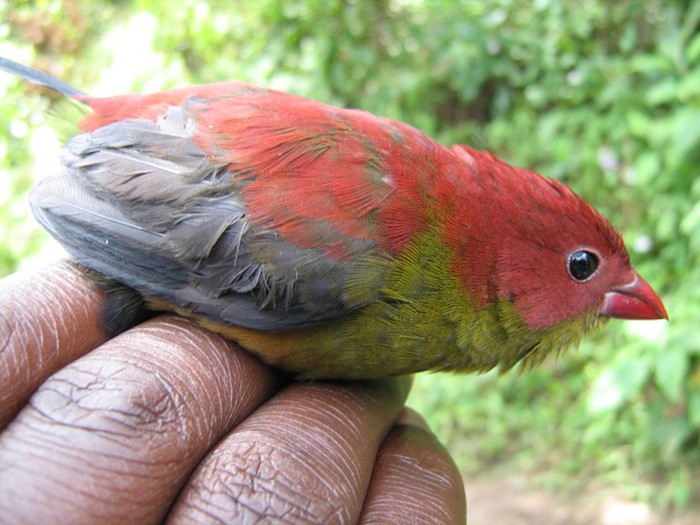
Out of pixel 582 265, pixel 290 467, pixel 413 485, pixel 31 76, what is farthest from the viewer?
pixel 31 76

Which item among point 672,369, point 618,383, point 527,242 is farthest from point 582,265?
point 618,383

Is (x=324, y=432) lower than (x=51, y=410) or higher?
lower

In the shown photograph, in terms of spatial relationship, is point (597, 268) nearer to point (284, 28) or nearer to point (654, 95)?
point (654, 95)

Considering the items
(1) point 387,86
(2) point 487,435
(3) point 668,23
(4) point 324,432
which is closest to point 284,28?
(1) point 387,86

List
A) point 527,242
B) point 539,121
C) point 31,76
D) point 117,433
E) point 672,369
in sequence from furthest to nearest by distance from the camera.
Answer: point 539,121
point 672,369
point 31,76
point 527,242
point 117,433

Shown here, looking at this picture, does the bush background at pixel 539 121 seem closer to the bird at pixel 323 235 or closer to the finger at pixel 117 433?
the bird at pixel 323 235

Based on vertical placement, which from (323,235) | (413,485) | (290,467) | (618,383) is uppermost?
(323,235)

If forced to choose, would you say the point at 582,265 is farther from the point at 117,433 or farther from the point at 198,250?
the point at 117,433
